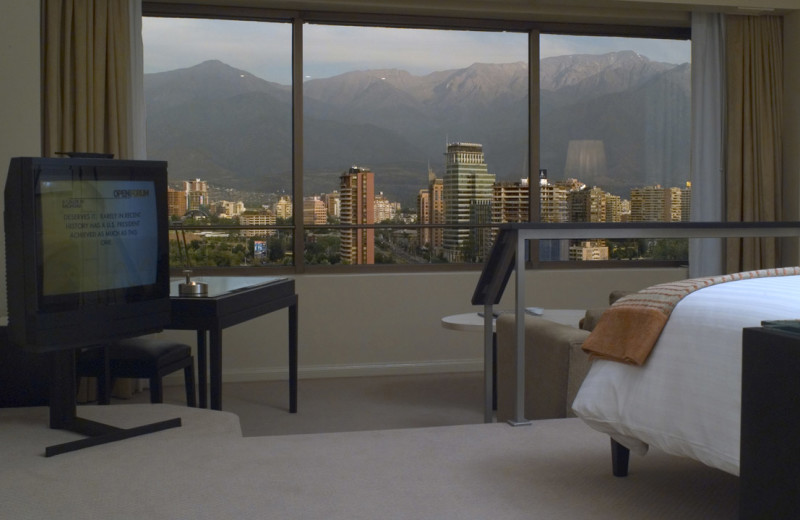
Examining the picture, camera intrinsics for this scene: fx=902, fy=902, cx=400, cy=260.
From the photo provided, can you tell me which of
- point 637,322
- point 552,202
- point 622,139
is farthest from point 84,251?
point 622,139

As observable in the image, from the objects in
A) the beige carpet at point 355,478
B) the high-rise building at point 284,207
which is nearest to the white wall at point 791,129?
the high-rise building at point 284,207

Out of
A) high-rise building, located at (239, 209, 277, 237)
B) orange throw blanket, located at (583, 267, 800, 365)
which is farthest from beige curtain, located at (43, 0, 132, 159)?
orange throw blanket, located at (583, 267, 800, 365)

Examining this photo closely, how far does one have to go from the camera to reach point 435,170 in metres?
6.33

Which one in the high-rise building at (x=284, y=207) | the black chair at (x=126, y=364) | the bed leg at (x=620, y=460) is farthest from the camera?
the high-rise building at (x=284, y=207)

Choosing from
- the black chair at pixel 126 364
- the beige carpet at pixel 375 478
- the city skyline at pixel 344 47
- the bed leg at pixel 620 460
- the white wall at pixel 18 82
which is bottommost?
the beige carpet at pixel 375 478

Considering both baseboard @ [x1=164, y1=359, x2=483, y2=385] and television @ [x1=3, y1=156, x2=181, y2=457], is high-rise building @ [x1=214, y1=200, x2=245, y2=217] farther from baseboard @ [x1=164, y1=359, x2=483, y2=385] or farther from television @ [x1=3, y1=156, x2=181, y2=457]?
television @ [x1=3, y1=156, x2=181, y2=457]

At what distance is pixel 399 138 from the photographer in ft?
20.7

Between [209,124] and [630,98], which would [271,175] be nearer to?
[209,124]

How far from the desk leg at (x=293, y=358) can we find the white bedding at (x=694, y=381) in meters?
2.56

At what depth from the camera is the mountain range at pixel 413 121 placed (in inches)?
234

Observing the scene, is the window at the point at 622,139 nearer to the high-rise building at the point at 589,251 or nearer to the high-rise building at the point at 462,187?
the high-rise building at the point at 589,251

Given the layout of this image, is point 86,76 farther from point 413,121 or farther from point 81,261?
point 81,261

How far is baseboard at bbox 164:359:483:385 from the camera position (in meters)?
5.78

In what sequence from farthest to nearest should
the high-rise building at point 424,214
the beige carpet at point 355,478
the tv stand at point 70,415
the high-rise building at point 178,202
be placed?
1. the high-rise building at point 424,214
2. the high-rise building at point 178,202
3. the tv stand at point 70,415
4. the beige carpet at point 355,478
